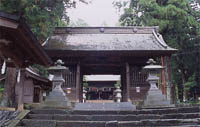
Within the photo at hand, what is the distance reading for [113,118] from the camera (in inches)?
222

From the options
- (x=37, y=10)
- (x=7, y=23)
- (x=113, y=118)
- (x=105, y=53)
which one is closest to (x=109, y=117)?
(x=113, y=118)

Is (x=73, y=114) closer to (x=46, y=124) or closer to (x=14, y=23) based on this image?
(x=46, y=124)

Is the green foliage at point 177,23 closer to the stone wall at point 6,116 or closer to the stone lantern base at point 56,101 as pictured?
the stone lantern base at point 56,101

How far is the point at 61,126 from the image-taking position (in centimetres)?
511

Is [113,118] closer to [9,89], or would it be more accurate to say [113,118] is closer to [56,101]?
[56,101]

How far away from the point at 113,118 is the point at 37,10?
623 centimetres

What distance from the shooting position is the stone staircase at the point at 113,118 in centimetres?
511

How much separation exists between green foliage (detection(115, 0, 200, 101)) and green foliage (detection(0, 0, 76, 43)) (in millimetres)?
9205

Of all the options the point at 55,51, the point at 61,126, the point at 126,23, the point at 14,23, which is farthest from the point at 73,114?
the point at 126,23

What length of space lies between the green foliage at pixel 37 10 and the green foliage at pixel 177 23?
30.2 feet

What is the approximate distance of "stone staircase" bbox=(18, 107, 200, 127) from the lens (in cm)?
511

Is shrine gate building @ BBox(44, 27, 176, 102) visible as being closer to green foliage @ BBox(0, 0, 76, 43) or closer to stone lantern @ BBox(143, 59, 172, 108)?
green foliage @ BBox(0, 0, 76, 43)

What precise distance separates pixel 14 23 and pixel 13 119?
8.52ft

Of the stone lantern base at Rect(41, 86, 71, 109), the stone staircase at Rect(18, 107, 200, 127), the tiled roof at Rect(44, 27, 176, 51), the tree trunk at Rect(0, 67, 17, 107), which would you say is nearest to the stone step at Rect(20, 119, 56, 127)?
the stone staircase at Rect(18, 107, 200, 127)
